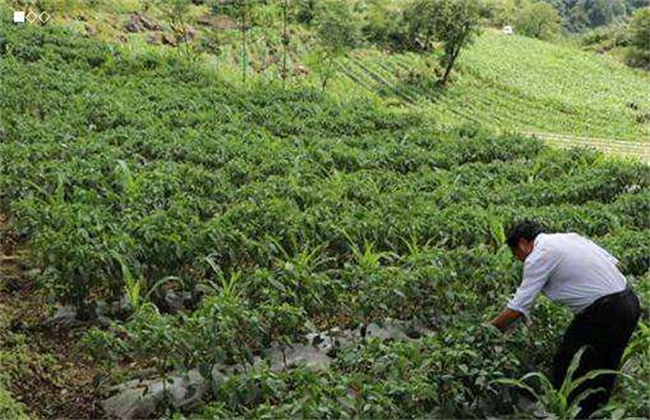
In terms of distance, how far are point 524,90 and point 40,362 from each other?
42546 mm

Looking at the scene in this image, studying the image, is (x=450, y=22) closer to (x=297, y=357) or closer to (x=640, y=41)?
(x=640, y=41)

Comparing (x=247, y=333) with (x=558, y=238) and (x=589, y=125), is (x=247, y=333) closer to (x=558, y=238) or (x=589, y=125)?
(x=558, y=238)

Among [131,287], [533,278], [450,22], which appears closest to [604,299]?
[533,278]

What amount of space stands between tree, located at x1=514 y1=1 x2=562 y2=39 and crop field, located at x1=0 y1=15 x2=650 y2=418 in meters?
76.1

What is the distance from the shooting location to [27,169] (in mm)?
8594

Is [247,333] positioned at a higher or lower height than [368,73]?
higher

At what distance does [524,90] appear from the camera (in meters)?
45.3

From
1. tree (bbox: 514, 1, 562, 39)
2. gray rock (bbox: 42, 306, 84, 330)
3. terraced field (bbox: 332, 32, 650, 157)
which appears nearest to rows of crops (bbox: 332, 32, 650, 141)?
terraced field (bbox: 332, 32, 650, 157)

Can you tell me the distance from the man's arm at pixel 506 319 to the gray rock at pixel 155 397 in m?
2.08

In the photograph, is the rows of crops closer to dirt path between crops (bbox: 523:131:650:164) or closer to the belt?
dirt path between crops (bbox: 523:131:650:164)

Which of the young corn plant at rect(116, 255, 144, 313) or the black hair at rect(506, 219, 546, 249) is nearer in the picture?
the black hair at rect(506, 219, 546, 249)

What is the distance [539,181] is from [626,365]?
16.9 ft

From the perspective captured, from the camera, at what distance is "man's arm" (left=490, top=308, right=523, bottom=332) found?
5.23 m

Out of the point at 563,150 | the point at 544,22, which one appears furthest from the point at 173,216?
the point at 544,22
